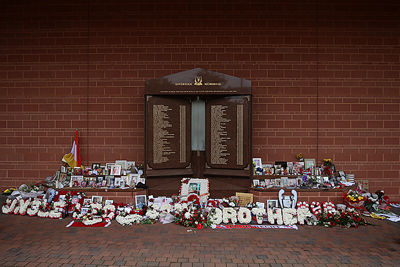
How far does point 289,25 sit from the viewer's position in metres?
7.07

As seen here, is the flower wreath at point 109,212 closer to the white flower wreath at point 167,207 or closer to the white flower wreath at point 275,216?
the white flower wreath at point 167,207

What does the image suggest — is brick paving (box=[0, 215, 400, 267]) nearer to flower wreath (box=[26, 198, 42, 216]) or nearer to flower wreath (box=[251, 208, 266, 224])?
flower wreath (box=[251, 208, 266, 224])

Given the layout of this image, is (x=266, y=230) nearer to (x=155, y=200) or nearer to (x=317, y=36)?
(x=155, y=200)

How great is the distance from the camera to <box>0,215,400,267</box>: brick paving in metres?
3.73

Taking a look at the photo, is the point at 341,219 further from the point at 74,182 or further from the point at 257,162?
the point at 74,182

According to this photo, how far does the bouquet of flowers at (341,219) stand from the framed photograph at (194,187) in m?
2.53

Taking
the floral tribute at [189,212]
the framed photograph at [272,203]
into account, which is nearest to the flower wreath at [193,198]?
the floral tribute at [189,212]

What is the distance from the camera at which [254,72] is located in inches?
277

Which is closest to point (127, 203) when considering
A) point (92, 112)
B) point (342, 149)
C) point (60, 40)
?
point (92, 112)

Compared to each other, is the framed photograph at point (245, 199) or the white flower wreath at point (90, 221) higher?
the framed photograph at point (245, 199)

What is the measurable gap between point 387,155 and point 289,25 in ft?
14.8

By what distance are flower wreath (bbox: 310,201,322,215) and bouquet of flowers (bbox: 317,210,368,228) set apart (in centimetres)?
23

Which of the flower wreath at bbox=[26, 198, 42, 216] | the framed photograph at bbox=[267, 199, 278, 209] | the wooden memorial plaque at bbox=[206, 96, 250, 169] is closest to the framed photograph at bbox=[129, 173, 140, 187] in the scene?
the wooden memorial plaque at bbox=[206, 96, 250, 169]

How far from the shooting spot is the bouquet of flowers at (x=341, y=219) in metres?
5.12
